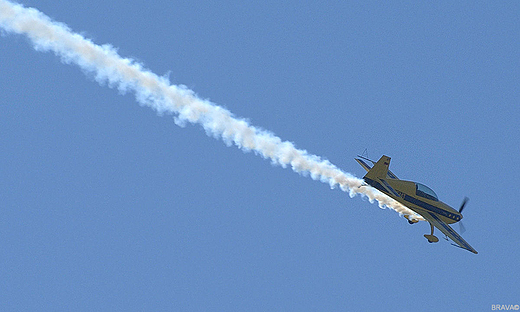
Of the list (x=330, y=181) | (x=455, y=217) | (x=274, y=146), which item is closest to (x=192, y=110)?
(x=274, y=146)

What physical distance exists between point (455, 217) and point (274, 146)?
14318 mm

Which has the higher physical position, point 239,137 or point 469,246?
point 239,137

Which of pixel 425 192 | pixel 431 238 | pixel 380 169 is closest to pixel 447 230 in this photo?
pixel 431 238

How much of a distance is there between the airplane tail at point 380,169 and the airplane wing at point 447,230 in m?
4.90

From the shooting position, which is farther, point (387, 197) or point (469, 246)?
point (387, 197)

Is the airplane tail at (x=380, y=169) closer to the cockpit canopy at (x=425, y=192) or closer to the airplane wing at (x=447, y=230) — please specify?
the cockpit canopy at (x=425, y=192)

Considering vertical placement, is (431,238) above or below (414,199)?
below

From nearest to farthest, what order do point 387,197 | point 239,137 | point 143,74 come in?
point 143,74, point 239,137, point 387,197

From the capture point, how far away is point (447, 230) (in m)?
57.5

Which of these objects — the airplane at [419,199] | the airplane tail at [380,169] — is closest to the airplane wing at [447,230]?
the airplane at [419,199]

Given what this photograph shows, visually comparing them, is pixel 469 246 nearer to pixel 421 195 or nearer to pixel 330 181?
pixel 421 195

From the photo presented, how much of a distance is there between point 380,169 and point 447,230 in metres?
6.58

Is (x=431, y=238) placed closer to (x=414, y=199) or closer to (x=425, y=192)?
(x=414, y=199)

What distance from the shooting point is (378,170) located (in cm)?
5653
